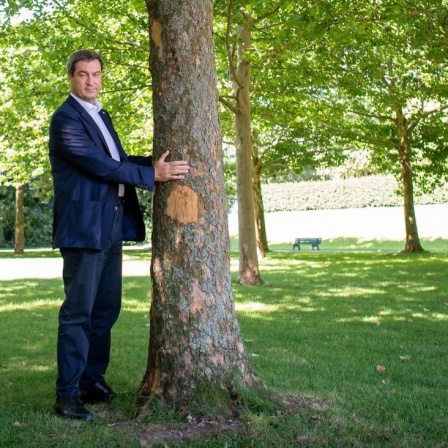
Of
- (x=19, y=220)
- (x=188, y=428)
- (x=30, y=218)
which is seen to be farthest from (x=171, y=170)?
(x=30, y=218)

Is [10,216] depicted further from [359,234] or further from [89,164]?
[89,164]

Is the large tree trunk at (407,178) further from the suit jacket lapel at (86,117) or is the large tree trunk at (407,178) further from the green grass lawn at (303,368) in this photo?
the suit jacket lapel at (86,117)

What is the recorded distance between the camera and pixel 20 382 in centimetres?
588

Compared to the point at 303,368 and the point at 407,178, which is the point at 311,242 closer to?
the point at 407,178

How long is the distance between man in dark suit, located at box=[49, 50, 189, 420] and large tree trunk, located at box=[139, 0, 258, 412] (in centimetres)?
19

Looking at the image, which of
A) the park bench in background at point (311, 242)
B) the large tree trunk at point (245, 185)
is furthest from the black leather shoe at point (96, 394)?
the park bench in background at point (311, 242)

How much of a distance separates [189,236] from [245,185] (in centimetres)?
1059

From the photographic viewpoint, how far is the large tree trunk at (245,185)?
1504 centimetres

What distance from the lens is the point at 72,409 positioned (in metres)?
4.58

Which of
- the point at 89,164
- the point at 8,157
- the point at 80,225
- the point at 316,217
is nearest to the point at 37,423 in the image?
the point at 80,225

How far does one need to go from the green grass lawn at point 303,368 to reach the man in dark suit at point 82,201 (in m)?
0.43

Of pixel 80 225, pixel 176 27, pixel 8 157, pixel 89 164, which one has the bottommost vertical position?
pixel 80 225

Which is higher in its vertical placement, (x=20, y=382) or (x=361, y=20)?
(x=361, y=20)

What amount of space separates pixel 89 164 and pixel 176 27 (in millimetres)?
1089
